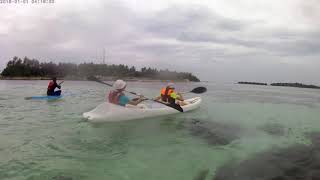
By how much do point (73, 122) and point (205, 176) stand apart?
837 cm

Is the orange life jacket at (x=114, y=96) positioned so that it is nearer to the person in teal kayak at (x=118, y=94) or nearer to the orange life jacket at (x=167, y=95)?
the person in teal kayak at (x=118, y=94)

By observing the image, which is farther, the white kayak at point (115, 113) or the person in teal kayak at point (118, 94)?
the person in teal kayak at point (118, 94)

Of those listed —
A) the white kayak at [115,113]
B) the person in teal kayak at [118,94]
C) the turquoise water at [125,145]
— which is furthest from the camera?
the person in teal kayak at [118,94]

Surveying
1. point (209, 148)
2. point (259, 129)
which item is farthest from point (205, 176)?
point (259, 129)

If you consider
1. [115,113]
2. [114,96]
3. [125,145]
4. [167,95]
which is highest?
[114,96]

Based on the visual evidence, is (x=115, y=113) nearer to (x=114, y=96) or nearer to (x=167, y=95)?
(x=114, y=96)

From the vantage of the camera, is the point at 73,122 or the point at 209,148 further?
the point at 73,122

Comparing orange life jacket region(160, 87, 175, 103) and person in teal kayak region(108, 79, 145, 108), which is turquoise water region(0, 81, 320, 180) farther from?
orange life jacket region(160, 87, 175, 103)

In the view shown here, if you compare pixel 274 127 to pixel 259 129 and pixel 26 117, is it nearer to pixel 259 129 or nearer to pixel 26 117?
pixel 259 129

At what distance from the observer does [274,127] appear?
16.2 meters

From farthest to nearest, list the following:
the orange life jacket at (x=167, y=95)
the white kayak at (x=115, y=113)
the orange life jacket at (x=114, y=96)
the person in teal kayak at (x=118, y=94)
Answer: the orange life jacket at (x=167, y=95) < the orange life jacket at (x=114, y=96) < the person in teal kayak at (x=118, y=94) < the white kayak at (x=115, y=113)

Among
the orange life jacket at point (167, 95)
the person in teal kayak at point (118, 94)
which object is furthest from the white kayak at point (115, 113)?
the orange life jacket at point (167, 95)

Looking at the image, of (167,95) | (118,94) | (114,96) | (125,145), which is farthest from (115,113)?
(167,95)

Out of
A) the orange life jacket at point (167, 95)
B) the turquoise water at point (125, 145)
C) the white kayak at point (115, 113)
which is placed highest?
the orange life jacket at point (167, 95)
